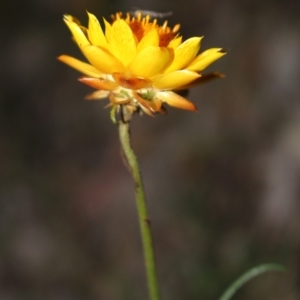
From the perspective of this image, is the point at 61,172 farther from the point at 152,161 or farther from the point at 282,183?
the point at 282,183

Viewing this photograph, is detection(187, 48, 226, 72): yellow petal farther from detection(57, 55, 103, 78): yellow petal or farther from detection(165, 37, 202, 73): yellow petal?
detection(57, 55, 103, 78): yellow petal

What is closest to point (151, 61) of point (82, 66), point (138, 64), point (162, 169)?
point (138, 64)

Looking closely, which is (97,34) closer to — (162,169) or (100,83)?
(100,83)

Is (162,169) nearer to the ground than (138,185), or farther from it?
nearer to the ground

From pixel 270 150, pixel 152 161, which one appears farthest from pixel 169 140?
pixel 270 150

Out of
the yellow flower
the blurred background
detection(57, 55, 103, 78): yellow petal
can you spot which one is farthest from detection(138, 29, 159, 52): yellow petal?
the blurred background

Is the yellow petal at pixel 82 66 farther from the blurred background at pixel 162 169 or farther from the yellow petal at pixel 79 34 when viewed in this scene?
the blurred background at pixel 162 169

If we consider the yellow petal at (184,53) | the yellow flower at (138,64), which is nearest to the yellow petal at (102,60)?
the yellow flower at (138,64)
